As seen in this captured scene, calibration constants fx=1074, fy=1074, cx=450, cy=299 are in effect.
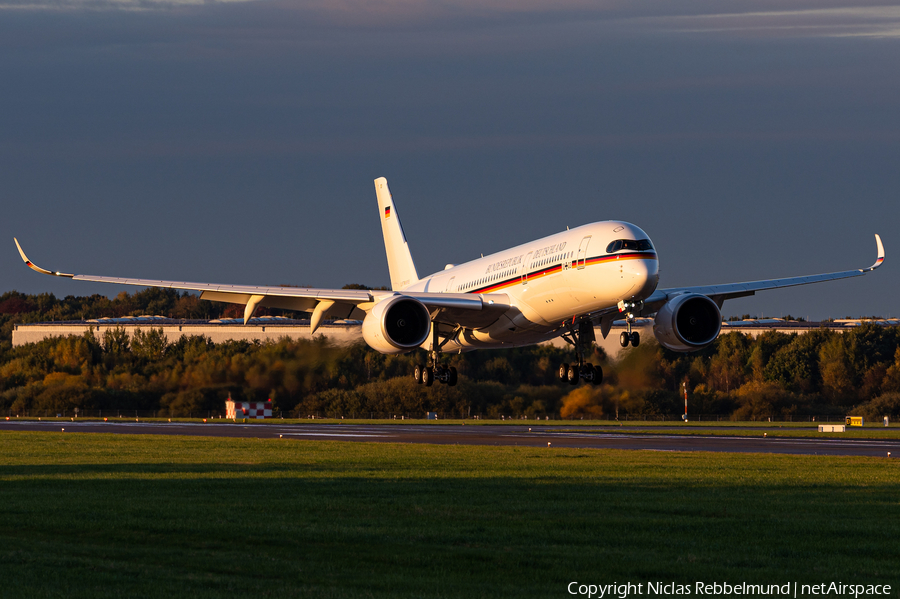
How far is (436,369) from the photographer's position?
53.1 m

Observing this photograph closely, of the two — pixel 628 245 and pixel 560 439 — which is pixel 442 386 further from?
pixel 628 245

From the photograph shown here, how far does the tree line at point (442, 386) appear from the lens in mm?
81500

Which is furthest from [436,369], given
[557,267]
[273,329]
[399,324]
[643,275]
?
[273,329]

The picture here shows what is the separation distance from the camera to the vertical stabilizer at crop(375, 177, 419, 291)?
219 ft

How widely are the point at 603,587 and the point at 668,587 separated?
1123 millimetres

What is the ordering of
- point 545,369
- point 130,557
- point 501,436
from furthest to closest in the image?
point 545,369 < point 501,436 < point 130,557

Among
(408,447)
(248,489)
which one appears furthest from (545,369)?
(248,489)

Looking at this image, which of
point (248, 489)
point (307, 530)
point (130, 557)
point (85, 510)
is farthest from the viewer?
point (248, 489)

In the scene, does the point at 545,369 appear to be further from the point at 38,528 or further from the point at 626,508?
the point at 38,528

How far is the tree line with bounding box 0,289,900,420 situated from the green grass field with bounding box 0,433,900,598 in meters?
33.6

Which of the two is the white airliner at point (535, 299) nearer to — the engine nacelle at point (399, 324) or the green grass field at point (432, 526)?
the engine nacelle at point (399, 324)

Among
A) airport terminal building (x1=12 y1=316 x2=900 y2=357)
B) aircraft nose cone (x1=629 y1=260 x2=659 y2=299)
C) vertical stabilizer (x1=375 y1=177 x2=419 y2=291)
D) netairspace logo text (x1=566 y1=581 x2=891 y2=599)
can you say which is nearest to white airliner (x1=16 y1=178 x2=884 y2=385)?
aircraft nose cone (x1=629 y1=260 x2=659 y2=299)

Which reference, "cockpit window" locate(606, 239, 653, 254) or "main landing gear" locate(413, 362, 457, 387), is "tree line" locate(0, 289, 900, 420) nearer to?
"main landing gear" locate(413, 362, 457, 387)

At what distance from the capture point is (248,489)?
33281mm
